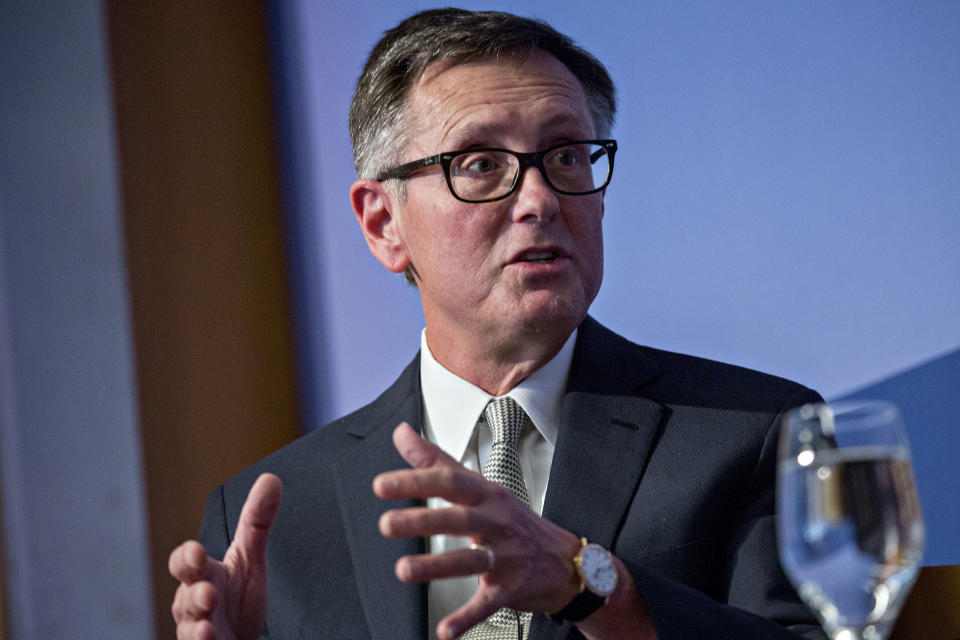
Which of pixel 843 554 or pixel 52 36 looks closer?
pixel 843 554

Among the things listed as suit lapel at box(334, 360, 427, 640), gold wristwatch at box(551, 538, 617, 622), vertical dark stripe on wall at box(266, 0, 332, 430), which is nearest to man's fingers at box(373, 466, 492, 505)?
gold wristwatch at box(551, 538, 617, 622)

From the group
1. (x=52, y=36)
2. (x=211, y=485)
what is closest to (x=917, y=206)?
(x=211, y=485)

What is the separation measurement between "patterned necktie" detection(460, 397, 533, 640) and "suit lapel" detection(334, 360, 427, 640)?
10 cm

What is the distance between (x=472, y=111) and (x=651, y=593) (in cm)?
88

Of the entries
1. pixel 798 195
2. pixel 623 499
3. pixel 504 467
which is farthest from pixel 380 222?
pixel 798 195

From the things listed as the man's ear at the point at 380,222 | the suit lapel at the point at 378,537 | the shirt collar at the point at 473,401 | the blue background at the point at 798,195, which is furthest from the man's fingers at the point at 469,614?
the blue background at the point at 798,195

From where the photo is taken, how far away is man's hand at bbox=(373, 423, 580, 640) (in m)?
0.90

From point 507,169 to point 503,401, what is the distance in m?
0.38

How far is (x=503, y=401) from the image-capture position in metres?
1.66

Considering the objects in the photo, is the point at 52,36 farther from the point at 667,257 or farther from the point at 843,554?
the point at 843,554

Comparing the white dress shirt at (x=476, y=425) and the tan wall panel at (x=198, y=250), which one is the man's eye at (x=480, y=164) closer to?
the white dress shirt at (x=476, y=425)

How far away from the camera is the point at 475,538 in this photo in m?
0.95

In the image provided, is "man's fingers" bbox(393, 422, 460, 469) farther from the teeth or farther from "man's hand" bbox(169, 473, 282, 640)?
the teeth

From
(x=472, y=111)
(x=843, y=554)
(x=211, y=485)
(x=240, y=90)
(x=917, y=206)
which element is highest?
(x=240, y=90)
